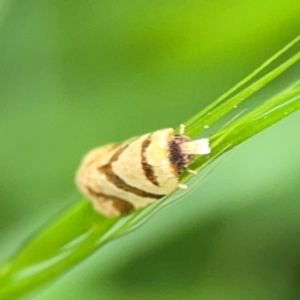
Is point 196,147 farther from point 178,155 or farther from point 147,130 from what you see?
point 147,130

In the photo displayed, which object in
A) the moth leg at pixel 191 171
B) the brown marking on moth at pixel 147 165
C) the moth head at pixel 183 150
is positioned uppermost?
the brown marking on moth at pixel 147 165

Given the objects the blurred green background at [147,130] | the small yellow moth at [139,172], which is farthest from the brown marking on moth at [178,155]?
the blurred green background at [147,130]

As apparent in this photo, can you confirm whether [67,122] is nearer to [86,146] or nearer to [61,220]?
[86,146]

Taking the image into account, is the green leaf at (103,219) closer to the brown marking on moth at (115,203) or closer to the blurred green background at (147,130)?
the brown marking on moth at (115,203)

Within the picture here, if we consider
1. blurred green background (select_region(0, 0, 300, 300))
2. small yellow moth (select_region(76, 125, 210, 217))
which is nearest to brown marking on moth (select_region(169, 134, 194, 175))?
small yellow moth (select_region(76, 125, 210, 217))

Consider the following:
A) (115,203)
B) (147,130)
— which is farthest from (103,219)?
(147,130)

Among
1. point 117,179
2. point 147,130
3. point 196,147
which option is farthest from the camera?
point 147,130

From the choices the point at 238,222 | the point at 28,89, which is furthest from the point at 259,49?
the point at 28,89
